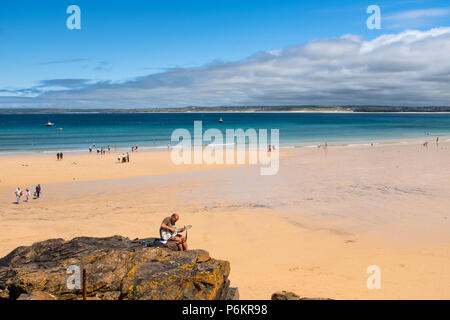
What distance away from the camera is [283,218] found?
18938 mm

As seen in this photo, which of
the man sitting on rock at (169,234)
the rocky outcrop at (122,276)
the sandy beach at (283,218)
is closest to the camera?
the rocky outcrop at (122,276)

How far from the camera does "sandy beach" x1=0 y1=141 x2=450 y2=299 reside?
12.0m

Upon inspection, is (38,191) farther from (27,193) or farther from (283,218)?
(283,218)

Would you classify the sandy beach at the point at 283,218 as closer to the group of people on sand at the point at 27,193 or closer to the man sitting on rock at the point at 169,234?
the group of people on sand at the point at 27,193

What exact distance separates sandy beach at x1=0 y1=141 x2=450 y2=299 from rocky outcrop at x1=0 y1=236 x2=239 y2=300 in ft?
10.5

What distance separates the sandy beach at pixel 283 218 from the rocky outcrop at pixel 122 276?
126 inches

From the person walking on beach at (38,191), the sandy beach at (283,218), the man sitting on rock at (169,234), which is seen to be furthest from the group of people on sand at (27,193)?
the man sitting on rock at (169,234)

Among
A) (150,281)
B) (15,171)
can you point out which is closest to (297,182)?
(150,281)

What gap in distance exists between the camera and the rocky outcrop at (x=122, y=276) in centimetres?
712

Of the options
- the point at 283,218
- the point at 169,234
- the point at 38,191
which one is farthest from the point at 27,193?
the point at 169,234

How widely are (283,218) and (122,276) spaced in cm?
1241
